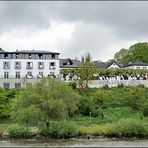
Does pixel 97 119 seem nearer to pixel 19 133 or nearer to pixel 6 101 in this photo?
Answer: pixel 6 101

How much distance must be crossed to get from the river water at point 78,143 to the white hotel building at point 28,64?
40.4 metres

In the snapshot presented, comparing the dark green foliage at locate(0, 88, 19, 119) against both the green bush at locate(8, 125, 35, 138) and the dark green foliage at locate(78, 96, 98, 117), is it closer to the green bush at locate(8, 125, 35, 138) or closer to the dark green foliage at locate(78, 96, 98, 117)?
the dark green foliage at locate(78, 96, 98, 117)

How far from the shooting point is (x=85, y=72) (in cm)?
8481

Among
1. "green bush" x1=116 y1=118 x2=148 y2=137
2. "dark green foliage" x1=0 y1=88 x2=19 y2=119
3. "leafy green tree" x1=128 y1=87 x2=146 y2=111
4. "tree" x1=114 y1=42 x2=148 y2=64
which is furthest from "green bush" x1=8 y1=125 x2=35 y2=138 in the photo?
"tree" x1=114 y1=42 x2=148 y2=64

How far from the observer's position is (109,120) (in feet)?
222

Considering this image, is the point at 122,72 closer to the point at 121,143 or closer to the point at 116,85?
the point at 116,85

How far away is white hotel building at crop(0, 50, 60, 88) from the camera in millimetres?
95938

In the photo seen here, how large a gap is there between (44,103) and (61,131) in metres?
4.30

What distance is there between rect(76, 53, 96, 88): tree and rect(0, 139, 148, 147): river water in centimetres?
2822

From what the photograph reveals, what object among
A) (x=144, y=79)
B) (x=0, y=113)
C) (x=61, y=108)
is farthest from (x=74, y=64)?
(x=61, y=108)

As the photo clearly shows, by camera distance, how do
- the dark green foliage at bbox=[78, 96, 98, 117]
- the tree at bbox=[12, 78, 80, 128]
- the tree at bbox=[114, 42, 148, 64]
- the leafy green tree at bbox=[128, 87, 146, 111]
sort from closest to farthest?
the tree at bbox=[12, 78, 80, 128] → the dark green foliage at bbox=[78, 96, 98, 117] → the leafy green tree at bbox=[128, 87, 146, 111] → the tree at bbox=[114, 42, 148, 64]

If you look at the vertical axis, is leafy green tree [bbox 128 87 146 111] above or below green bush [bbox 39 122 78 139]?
above

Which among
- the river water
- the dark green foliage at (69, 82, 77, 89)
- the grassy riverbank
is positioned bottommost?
the river water

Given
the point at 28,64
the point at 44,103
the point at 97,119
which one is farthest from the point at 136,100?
the point at 28,64
